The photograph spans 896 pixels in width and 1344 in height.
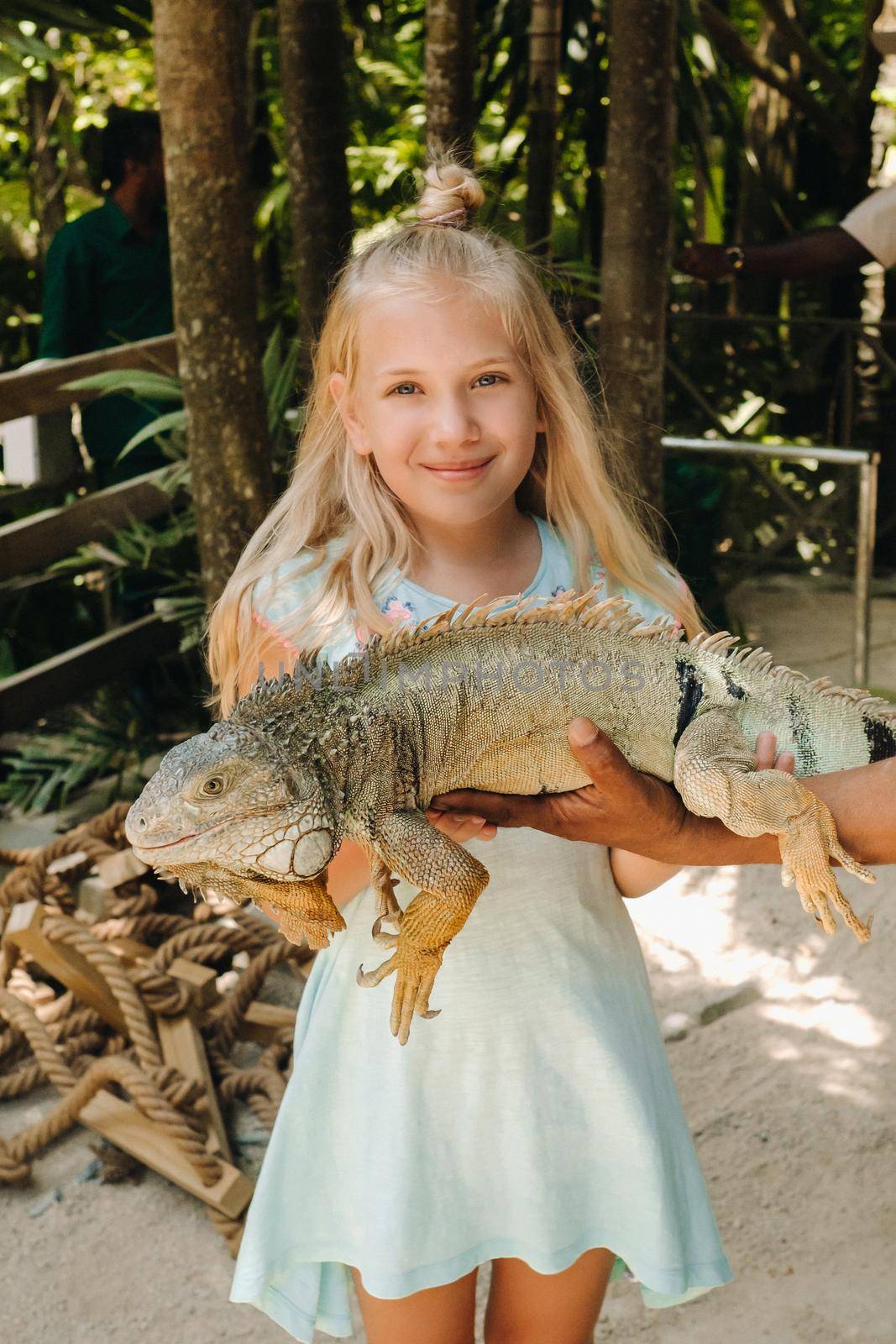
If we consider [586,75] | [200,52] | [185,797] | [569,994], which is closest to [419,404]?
[185,797]

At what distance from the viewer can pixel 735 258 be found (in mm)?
6266

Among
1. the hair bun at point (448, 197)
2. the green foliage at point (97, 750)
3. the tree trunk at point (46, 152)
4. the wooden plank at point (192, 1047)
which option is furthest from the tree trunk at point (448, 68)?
the tree trunk at point (46, 152)

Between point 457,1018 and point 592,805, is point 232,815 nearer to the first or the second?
point 592,805

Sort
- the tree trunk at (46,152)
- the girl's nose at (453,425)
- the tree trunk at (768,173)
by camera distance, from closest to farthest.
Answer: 1. the girl's nose at (453,425)
2. the tree trunk at (46,152)
3. the tree trunk at (768,173)

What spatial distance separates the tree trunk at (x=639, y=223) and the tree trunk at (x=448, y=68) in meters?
1.00

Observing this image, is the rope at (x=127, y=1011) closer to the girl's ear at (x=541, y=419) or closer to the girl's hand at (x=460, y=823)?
the girl's hand at (x=460, y=823)

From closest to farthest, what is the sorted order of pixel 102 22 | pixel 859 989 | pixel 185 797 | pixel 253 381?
pixel 185 797, pixel 253 381, pixel 859 989, pixel 102 22

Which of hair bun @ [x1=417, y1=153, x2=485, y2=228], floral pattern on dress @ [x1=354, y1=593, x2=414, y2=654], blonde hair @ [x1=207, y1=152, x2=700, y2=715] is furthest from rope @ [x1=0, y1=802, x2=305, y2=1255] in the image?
hair bun @ [x1=417, y1=153, x2=485, y2=228]

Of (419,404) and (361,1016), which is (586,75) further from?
(361,1016)

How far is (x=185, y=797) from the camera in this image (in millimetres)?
1572

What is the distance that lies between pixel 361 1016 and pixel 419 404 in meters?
1.04

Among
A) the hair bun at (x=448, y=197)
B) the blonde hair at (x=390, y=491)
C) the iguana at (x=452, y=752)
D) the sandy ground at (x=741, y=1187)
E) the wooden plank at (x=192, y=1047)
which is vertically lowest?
the sandy ground at (x=741, y=1187)

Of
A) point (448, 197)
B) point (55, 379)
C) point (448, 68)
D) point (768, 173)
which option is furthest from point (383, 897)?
point (768, 173)

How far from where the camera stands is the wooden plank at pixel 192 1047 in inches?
142
